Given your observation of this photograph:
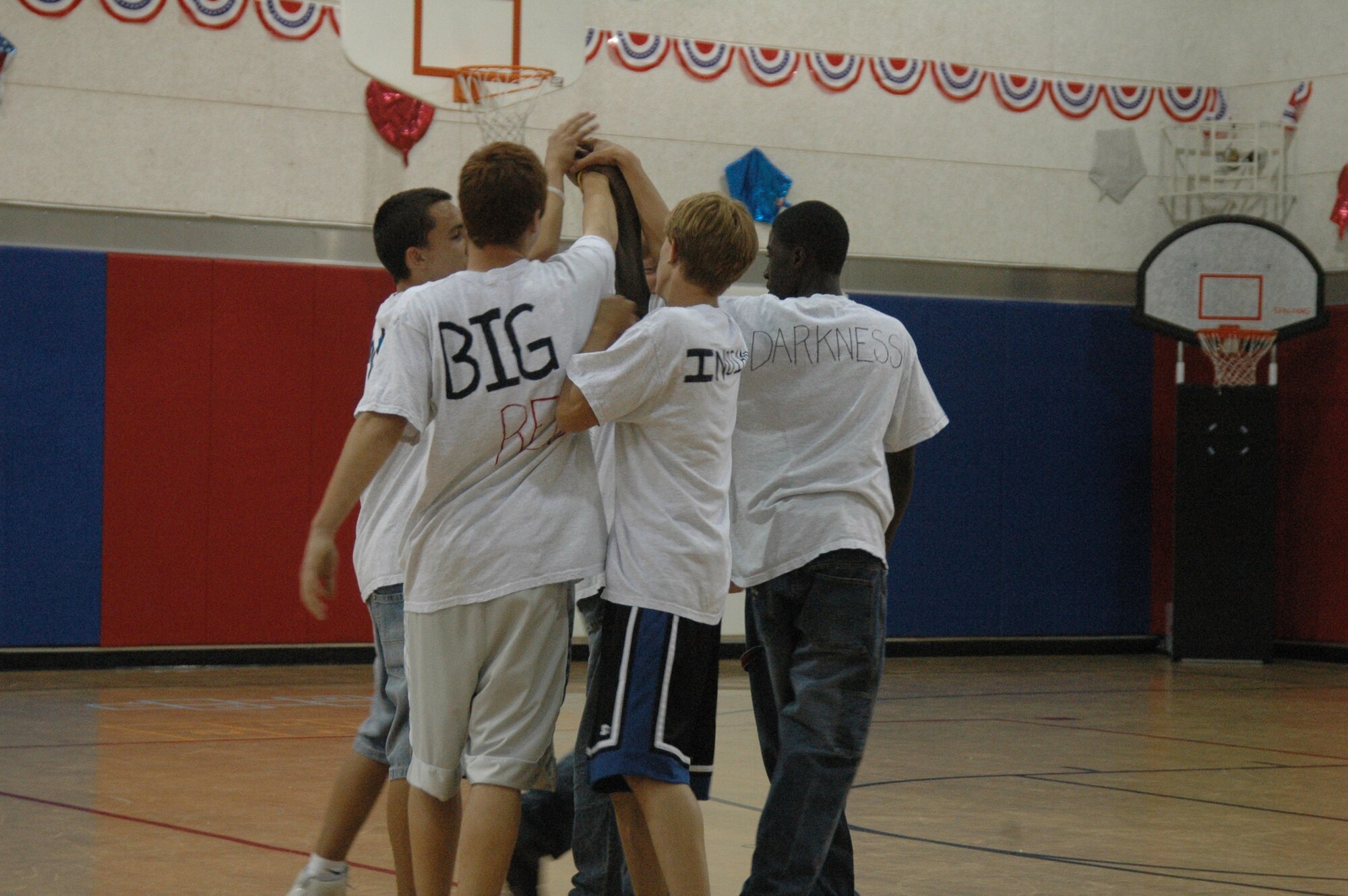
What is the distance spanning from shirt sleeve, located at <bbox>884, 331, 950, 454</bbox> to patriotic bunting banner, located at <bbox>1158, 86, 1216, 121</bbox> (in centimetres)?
858

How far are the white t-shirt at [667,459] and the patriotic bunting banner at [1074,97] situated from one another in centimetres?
872

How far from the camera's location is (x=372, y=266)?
953cm

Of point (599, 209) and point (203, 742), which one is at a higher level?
point (599, 209)

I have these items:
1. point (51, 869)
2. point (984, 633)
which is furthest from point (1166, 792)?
point (984, 633)

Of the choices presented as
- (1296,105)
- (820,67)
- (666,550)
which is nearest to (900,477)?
(666,550)

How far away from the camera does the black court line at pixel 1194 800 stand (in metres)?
5.20

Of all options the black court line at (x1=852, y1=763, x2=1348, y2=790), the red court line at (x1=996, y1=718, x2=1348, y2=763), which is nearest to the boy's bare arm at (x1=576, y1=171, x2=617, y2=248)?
the black court line at (x1=852, y1=763, x2=1348, y2=790)

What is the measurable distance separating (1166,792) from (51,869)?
3591 millimetres

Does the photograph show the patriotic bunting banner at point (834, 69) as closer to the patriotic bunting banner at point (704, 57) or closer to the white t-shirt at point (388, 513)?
the patriotic bunting banner at point (704, 57)

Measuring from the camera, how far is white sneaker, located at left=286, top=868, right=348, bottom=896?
11.9 ft

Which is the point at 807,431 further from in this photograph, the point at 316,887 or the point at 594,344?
the point at 316,887

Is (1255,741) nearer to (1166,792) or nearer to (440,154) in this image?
(1166,792)

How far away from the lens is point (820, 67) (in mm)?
10664

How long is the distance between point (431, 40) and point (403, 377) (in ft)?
19.2
